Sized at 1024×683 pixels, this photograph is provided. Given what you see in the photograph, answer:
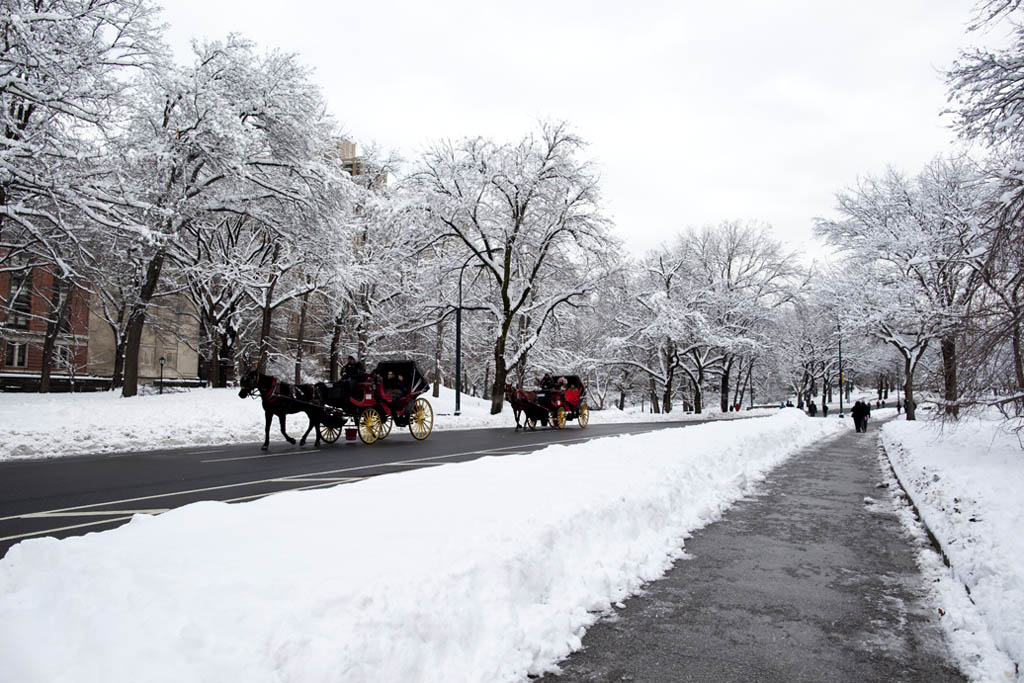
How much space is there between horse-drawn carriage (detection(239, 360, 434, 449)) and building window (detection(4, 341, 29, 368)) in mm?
48061

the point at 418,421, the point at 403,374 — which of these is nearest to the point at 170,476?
the point at 403,374

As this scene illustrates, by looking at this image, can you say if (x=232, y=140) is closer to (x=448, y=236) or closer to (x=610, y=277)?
(x=448, y=236)

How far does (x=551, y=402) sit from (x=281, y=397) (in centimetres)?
1263

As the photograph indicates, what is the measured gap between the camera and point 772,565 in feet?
22.2

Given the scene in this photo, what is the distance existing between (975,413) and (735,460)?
4346mm

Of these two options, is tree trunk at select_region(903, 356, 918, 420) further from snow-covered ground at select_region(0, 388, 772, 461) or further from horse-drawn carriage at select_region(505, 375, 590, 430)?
snow-covered ground at select_region(0, 388, 772, 461)

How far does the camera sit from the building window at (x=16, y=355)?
51.8 m

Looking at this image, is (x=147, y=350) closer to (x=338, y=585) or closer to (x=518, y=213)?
(x=518, y=213)

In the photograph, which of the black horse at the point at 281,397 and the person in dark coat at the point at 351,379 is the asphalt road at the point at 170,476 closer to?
the black horse at the point at 281,397

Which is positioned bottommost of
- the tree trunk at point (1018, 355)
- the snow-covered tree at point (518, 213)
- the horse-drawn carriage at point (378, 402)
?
the horse-drawn carriage at point (378, 402)

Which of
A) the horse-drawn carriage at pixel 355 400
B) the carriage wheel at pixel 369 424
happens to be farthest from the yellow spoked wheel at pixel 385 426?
the carriage wheel at pixel 369 424

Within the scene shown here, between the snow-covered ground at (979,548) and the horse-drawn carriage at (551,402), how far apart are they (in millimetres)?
13894

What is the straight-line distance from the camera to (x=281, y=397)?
14.5 m

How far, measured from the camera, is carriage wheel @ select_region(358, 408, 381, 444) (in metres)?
16.3
